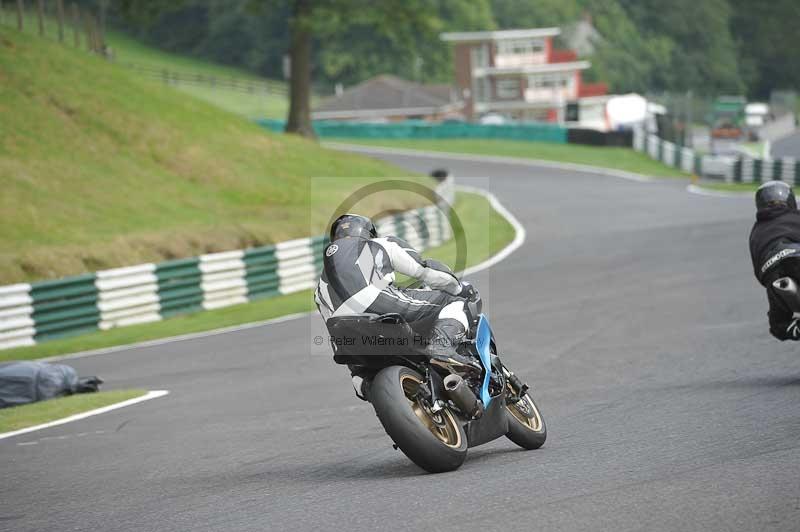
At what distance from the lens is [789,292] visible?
32.0 ft

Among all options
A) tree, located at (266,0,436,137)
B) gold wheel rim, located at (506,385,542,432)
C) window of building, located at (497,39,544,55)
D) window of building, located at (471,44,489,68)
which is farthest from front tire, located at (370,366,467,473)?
window of building, located at (497,39,544,55)

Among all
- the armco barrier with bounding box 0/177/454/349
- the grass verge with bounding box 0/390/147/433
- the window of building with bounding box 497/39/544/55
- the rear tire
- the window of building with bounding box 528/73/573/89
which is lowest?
the window of building with bounding box 528/73/573/89

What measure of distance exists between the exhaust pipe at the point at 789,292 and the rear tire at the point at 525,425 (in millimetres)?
3122

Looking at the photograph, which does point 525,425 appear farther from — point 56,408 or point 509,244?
point 509,244

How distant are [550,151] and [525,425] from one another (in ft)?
155

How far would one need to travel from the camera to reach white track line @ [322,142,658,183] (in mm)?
43916

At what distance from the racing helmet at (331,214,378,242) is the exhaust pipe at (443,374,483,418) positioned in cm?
103

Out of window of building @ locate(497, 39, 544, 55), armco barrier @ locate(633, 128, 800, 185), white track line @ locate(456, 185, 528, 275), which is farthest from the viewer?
window of building @ locate(497, 39, 544, 55)

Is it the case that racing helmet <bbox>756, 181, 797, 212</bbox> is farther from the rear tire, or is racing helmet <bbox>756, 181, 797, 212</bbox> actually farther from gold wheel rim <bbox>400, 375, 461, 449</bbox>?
gold wheel rim <bbox>400, 375, 461, 449</bbox>

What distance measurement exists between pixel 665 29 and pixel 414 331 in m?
121

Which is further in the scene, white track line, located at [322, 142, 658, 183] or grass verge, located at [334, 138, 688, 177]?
grass verge, located at [334, 138, 688, 177]

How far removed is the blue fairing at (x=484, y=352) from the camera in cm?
727

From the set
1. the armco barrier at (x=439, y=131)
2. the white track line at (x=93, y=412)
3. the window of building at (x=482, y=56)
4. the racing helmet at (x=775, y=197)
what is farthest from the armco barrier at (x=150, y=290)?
the window of building at (x=482, y=56)

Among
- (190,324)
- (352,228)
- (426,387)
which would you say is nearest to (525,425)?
(426,387)
